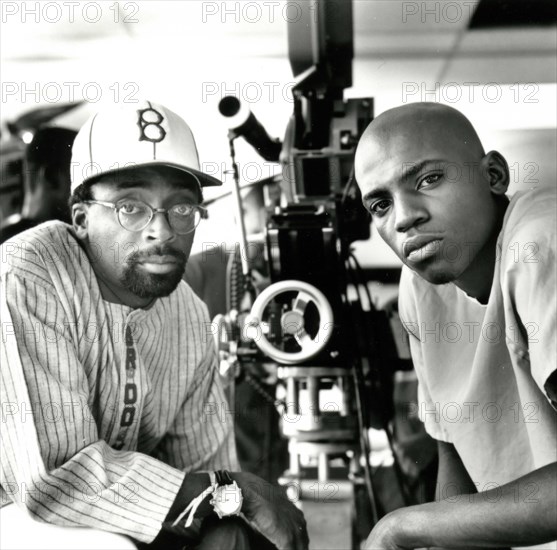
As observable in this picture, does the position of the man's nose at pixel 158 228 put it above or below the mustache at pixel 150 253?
above

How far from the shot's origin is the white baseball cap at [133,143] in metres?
1.16

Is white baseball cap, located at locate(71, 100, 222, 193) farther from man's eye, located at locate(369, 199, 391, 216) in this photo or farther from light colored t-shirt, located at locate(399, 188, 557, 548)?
light colored t-shirt, located at locate(399, 188, 557, 548)

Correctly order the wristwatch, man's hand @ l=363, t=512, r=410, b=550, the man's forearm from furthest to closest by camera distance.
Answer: the wristwatch < man's hand @ l=363, t=512, r=410, b=550 < the man's forearm

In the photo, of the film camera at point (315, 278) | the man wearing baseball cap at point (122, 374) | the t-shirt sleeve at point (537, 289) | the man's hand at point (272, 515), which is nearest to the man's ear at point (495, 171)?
the t-shirt sleeve at point (537, 289)

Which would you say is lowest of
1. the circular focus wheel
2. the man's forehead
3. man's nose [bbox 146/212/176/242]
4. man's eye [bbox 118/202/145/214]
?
the circular focus wheel

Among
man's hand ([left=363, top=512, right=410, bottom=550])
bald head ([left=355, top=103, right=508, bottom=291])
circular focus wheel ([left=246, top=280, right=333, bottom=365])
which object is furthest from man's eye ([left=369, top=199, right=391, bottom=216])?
man's hand ([left=363, top=512, right=410, bottom=550])

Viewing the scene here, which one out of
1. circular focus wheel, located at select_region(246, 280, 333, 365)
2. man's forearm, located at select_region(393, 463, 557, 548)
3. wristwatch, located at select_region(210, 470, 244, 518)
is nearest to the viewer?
man's forearm, located at select_region(393, 463, 557, 548)

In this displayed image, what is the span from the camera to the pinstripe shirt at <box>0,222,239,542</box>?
1049mm

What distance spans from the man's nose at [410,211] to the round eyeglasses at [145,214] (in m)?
0.38

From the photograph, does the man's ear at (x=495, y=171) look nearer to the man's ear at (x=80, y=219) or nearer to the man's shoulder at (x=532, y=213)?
the man's shoulder at (x=532, y=213)

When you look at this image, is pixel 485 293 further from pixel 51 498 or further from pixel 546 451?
pixel 51 498

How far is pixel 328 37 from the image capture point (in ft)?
4.16

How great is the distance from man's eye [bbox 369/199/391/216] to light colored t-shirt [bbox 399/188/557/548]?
18 cm

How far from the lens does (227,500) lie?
113 cm
